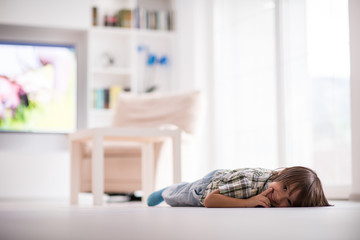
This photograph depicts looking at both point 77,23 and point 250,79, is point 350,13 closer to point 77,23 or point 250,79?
point 250,79

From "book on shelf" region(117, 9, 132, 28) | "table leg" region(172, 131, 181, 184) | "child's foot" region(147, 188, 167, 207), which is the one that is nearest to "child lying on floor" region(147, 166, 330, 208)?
"child's foot" region(147, 188, 167, 207)

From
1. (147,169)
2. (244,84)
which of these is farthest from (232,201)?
(244,84)

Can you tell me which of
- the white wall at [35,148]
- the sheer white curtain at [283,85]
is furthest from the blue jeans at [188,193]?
the white wall at [35,148]

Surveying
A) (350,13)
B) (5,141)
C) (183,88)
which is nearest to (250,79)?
(183,88)

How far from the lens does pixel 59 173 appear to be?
4758mm

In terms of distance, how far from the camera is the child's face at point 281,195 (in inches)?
72.3

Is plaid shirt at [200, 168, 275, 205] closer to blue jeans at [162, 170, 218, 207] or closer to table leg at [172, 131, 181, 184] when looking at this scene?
blue jeans at [162, 170, 218, 207]

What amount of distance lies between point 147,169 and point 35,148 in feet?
5.28

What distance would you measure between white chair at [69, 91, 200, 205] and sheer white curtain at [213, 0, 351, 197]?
0.55 metres

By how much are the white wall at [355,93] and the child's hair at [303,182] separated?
962 millimetres

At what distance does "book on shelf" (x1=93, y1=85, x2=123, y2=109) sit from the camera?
201 inches

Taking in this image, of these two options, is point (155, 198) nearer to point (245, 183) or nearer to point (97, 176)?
point (97, 176)

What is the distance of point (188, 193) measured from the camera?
2174mm

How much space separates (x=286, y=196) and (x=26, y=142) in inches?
127
